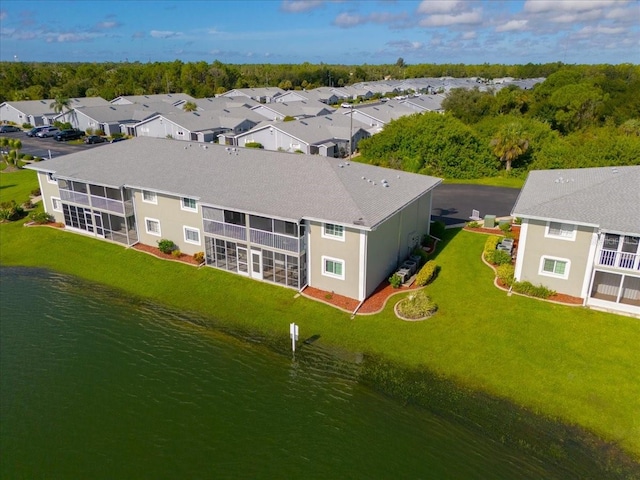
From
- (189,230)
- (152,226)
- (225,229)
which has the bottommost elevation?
(152,226)

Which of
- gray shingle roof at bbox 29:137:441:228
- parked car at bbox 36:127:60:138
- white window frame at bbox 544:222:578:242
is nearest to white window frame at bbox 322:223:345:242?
gray shingle roof at bbox 29:137:441:228

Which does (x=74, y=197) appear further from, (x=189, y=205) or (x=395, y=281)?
(x=395, y=281)

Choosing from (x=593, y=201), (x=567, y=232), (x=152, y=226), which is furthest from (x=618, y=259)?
(x=152, y=226)

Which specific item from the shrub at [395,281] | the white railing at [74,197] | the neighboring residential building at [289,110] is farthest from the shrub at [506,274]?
the neighboring residential building at [289,110]

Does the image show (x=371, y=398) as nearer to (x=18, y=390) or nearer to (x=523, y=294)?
(x=523, y=294)

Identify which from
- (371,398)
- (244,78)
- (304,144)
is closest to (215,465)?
(371,398)

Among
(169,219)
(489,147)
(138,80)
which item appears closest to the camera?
(169,219)
